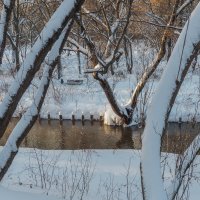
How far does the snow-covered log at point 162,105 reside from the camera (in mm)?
3225

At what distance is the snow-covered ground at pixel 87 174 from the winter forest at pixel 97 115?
32 millimetres

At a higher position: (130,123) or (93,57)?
(93,57)

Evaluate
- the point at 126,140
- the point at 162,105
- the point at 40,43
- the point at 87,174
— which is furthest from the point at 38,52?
the point at 126,140

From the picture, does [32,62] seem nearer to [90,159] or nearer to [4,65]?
[90,159]

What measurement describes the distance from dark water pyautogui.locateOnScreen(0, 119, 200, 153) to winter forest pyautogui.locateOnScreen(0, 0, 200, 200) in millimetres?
45

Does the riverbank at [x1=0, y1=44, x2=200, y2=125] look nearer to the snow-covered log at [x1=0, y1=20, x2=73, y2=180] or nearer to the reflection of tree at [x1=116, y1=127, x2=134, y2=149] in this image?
the reflection of tree at [x1=116, y1=127, x2=134, y2=149]

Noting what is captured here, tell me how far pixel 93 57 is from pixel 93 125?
19.9ft

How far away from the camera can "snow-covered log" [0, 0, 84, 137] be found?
13.8 feet

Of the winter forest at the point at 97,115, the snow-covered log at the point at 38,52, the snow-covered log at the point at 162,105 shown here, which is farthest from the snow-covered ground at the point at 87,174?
the snow-covered log at the point at 162,105

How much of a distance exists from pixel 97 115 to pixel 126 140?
438 cm

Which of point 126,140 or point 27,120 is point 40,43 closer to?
point 27,120

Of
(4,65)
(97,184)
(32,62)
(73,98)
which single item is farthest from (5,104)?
(4,65)

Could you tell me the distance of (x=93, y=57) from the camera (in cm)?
1589

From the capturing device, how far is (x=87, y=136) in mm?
18953
